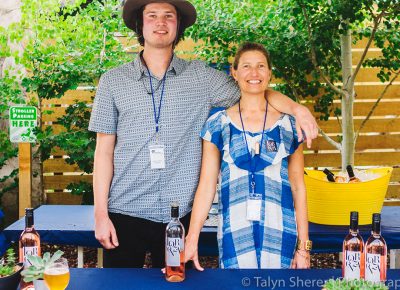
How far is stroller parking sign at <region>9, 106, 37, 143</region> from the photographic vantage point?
3.46 meters

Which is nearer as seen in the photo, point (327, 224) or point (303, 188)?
point (303, 188)

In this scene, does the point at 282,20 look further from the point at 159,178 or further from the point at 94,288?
the point at 94,288

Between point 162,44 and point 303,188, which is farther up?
point 162,44

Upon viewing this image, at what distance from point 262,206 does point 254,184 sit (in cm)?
9

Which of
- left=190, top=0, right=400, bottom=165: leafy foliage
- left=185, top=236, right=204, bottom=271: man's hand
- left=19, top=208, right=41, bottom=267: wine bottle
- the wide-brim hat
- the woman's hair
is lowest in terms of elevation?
left=185, top=236, right=204, bottom=271: man's hand

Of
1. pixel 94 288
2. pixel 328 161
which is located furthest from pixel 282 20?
pixel 94 288

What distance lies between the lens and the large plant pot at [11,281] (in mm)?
1461

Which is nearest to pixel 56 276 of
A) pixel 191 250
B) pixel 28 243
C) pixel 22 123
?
pixel 28 243

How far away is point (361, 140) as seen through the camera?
181 inches

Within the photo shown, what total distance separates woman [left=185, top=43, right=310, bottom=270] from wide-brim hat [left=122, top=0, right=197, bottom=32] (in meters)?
0.33

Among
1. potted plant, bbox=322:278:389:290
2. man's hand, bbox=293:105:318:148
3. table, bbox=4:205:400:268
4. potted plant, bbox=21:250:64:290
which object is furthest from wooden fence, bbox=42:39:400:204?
potted plant, bbox=322:278:389:290

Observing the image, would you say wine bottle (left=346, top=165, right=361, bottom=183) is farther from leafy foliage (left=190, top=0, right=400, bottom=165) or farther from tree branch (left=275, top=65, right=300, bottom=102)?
tree branch (left=275, top=65, right=300, bottom=102)

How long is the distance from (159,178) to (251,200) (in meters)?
0.39

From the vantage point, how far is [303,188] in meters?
2.04
